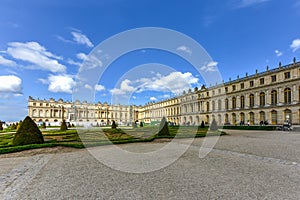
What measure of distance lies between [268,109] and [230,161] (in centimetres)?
4381

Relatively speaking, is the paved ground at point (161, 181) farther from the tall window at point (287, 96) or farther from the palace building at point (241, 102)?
the palace building at point (241, 102)

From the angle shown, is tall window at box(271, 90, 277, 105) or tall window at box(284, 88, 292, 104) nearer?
tall window at box(284, 88, 292, 104)

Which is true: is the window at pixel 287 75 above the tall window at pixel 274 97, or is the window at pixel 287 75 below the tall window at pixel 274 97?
above

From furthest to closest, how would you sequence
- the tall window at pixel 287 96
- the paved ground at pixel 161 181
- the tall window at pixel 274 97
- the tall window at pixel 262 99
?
1. the tall window at pixel 262 99
2. the tall window at pixel 274 97
3. the tall window at pixel 287 96
4. the paved ground at pixel 161 181

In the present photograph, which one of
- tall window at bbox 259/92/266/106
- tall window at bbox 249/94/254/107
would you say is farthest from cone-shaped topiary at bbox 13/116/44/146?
tall window at bbox 249/94/254/107

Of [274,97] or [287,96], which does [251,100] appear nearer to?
[274,97]

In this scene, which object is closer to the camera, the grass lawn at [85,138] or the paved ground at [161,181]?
the paved ground at [161,181]

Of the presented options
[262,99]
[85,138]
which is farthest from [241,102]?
[85,138]

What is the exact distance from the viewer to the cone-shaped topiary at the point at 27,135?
1146 cm

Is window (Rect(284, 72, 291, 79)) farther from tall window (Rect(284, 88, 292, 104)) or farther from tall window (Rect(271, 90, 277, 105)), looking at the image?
tall window (Rect(271, 90, 277, 105))

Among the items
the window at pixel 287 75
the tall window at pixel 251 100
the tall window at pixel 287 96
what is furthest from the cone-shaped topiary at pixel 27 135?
the tall window at pixel 251 100

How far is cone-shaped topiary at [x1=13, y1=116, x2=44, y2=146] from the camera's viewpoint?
11.5 metres

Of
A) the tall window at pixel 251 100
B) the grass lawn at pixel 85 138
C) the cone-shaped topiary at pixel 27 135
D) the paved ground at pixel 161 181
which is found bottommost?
the grass lawn at pixel 85 138

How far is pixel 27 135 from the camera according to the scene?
38.2ft
